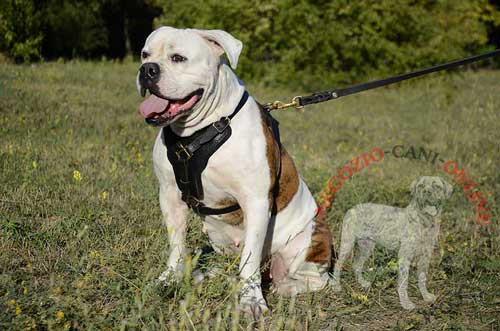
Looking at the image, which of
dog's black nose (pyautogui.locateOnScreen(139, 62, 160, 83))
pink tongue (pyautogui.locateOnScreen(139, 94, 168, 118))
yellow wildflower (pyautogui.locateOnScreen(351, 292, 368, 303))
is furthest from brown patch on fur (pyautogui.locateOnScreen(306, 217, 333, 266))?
dog's black nose (pyautogui.locateOnScreen(139, 62, 160, 83))

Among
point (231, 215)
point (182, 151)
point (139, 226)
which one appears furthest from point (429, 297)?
point (139, 226)

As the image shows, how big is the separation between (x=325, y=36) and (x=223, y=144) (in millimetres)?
9332

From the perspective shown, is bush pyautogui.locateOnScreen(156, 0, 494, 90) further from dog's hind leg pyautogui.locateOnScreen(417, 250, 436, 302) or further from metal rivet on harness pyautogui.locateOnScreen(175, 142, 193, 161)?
metal rivet on harness pyautogui.locateOnScreen(175, 142, 193, 161)

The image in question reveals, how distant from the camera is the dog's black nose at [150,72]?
2.62m

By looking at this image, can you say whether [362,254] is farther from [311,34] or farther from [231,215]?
[311,34]

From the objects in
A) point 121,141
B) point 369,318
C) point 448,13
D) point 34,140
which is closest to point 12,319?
point 369,318

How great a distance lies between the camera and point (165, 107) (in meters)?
2.66

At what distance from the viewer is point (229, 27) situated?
459 inches

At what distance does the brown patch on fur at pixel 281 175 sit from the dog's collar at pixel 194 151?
0.78ft

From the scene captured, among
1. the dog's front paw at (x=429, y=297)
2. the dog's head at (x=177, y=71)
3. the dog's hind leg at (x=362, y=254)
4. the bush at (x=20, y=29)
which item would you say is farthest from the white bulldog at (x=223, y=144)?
the bush at (x=20, y=29)

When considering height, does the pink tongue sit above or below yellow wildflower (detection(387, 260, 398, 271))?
above

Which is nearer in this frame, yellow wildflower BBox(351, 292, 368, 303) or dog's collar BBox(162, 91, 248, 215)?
dog's collar BBox(162, 91, 248, 215)

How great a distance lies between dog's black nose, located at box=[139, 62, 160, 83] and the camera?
262 cm

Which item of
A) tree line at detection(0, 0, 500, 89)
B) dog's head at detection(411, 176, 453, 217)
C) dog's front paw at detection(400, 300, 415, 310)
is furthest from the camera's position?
tree line at detection(0, 0, 500, 89)
